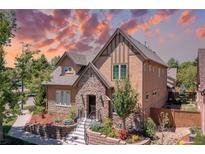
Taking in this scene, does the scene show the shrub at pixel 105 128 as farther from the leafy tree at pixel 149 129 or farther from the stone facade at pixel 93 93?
the leafy tree at pixel 149 129

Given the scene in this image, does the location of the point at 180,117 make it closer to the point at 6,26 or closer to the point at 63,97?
the point at 63,97

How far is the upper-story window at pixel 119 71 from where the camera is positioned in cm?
1650

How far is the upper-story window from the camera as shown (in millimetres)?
16500

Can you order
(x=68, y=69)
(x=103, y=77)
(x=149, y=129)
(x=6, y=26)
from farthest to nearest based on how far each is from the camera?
1. (x=68, y=69)
2. (x=103, y=77)
3. (x=149, y=129)
4. (x=6, y=26)

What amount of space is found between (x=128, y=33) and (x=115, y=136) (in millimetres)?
5868

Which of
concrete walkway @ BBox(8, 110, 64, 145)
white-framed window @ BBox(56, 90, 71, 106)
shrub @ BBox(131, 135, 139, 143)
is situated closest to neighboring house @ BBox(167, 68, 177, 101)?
white-framed window @ BBox(56, 90, 71, 106)

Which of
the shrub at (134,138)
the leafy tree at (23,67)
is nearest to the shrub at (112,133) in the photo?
the shrub at (134,138)

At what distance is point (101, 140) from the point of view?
14.1 metres

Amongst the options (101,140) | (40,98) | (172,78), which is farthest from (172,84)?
(101,140)

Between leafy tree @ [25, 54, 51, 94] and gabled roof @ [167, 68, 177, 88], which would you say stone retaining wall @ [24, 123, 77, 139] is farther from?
gabled roof @ [167, 68, 177, 88]

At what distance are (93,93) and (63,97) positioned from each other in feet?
Result: 9.38
